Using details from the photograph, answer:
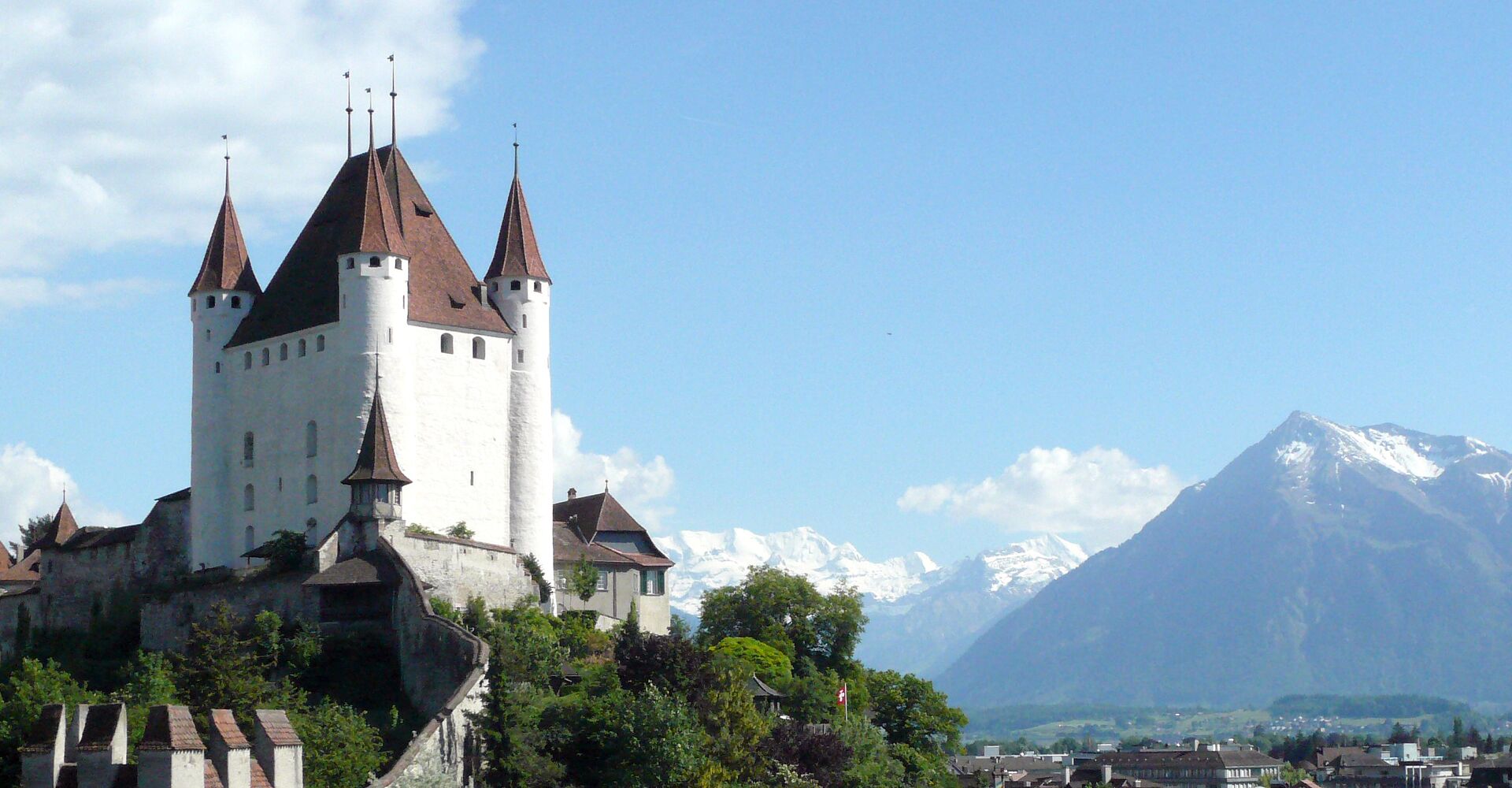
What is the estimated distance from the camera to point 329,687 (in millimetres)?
70625

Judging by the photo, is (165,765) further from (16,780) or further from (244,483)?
(244,483)

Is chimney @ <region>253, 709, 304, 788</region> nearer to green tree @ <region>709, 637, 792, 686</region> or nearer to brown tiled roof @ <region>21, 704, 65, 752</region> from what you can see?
brown tiled roof @ <region>21, 704, 65, 752</region>

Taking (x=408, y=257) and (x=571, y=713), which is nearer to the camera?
(x=571, y=713)

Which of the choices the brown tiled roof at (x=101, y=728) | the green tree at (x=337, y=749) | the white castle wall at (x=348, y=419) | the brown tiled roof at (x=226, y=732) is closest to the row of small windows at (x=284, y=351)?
the white castle wall at (x=348, y=419)

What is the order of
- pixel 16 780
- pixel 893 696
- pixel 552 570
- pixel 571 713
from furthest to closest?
pixel 893 696 < pixel 552 570 < pixel 571 713 < pixel 16 780

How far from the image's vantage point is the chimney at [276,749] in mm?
32250

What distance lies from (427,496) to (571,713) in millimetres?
16010

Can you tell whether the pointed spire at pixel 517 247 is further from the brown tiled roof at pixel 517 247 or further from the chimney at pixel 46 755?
the chimney at pixel 46 755

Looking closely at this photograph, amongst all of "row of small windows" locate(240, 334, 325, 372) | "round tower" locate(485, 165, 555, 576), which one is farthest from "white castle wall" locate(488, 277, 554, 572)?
"row of small windows" locate(240, 334, 325, 372)

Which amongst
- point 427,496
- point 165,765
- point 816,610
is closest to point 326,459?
point 427,496

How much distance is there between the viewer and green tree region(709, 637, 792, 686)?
85.8 m

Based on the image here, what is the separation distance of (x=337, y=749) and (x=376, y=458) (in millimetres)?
19814

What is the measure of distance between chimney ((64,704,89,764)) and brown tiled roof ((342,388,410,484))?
42.6m

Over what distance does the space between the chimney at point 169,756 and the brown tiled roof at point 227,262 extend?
195ft
